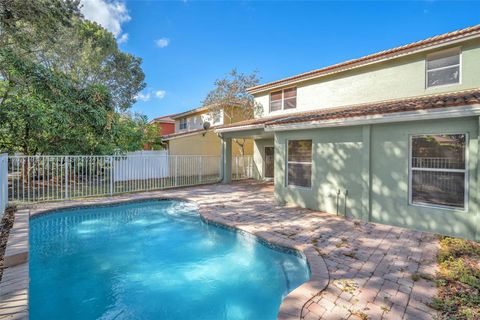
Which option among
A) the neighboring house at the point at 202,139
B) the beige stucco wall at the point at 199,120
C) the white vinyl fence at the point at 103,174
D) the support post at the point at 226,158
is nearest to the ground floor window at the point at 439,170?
the support post at the point at 226,158

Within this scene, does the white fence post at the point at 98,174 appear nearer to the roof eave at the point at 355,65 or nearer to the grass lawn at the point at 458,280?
the roof eave at the point at 355,65

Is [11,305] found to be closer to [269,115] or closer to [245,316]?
[245,316]

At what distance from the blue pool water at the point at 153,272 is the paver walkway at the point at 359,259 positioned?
86cm

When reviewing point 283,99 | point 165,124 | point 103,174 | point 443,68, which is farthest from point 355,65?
point 165,124

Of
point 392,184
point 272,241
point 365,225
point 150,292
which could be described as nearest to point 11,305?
point 150,292

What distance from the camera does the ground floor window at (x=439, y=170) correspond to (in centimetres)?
675

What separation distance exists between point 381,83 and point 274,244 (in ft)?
32.8

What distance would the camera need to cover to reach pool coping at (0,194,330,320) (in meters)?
3.74

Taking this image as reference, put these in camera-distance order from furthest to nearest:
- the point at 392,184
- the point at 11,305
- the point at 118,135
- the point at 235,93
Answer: the point at 235,93 < the point at 118,135 < the point at 392,184 < the point at 11,305

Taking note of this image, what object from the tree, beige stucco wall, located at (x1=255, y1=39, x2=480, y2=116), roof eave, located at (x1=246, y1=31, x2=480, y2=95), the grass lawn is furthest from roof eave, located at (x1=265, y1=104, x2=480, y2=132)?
the tree

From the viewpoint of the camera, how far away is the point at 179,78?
24.7m

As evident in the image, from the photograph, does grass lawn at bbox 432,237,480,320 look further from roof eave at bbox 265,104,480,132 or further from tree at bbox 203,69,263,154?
tree at bbox 203,69,263,154

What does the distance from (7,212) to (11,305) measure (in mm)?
7936

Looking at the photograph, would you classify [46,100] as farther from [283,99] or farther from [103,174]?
[283,99]
